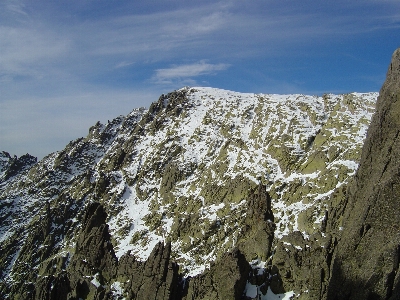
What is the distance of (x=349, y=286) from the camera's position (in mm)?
29641

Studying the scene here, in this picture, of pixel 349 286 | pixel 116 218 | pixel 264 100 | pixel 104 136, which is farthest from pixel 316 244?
pixel 104 136

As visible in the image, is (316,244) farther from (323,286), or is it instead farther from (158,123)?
(158,123)

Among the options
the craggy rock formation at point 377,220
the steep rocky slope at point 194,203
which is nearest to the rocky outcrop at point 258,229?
the steep rocky slope at point 194,203

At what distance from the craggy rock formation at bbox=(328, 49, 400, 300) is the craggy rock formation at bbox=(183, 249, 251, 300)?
15.7 metres

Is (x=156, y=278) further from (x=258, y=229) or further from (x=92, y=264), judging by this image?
(x=258, y=229)

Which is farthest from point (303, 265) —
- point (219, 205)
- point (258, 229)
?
point (219, 205)

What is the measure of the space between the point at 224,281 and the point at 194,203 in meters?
43.3

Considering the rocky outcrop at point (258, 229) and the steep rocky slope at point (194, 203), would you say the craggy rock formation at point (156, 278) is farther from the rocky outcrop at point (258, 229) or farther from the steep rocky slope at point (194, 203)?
the rocky outcrop at point (258, 229)

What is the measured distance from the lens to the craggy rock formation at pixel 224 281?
4488 centimetres

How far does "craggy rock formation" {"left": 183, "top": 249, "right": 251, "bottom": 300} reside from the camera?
4488cm

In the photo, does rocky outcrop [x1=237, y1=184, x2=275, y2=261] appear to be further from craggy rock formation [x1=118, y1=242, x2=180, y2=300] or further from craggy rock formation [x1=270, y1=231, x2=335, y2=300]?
craggy rock formation [x1=118, y1=242, x2=180, y2=300]

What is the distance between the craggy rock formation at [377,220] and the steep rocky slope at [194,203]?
27.2 feet

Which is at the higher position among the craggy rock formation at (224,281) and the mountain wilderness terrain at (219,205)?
the mountain wilderness terrain at (219,205)

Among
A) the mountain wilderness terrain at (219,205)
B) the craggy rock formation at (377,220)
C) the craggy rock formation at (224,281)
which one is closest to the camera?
the craggy rock formation at (377,220)
